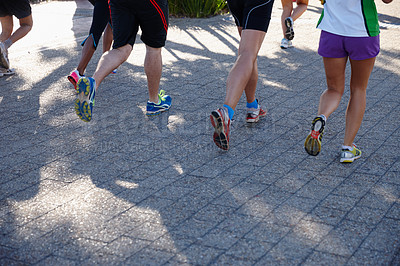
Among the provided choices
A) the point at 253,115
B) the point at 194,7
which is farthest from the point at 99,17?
the point at 194,7

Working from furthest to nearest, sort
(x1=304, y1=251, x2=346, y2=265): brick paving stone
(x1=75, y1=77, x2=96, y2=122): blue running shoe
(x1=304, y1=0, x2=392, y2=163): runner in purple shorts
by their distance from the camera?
(x1=75, y1=77, x2=96, y2=122): blue running shoe, (x1=304, y1=0, x2=392, y2=163): runner in purple shorts, (x1=304, y1=251, x2=346, y2=265): brick paving stone

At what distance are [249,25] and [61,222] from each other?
7.68 ft

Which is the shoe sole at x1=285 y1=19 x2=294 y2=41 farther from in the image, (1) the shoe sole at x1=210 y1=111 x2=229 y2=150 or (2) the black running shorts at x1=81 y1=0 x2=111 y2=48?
(1) the shoe sole at x1=210 y1=111 x2=229 y2=150

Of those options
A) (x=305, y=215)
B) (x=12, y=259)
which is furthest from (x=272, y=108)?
(x=12, y=259)

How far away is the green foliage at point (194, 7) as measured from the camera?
11.0m

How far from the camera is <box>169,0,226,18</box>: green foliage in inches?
433

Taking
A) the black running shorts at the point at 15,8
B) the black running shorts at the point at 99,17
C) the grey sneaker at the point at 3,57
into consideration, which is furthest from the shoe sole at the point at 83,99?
the black running shorts at the point at 15,8

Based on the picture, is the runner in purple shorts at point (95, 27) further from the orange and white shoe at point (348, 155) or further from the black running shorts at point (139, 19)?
the orange and white shoe at point (348, 155)

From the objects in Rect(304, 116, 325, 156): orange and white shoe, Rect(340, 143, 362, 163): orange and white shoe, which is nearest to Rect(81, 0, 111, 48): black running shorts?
Rect(304, 116, 325, 156): orange and white shoe

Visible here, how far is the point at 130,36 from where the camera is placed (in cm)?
497

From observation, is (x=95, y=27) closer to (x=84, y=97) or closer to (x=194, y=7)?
(x=84, y=97)

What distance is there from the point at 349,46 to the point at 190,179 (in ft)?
5.35

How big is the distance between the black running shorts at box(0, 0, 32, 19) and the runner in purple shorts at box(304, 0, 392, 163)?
4.69 m

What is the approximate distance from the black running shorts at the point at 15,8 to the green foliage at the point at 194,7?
4636 mm
